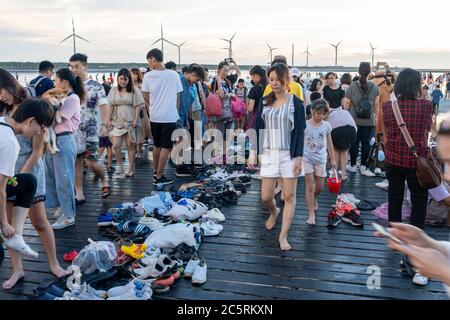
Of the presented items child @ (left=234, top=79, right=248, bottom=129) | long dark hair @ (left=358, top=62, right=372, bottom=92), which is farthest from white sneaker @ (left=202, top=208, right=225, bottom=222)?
child @ (left=234, top=79, right=248, bottom=129)

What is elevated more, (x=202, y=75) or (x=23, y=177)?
(x=202, y=75)

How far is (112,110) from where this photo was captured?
23.0ft

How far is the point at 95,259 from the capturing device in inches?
148

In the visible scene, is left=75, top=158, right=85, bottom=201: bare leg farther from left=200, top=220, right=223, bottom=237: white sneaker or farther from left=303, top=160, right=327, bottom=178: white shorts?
left=303, top=160, right=327, bottom=178: white shorts

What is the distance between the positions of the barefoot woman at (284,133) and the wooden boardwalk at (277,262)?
1.22 ft

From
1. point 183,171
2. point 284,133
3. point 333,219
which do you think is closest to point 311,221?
point 333,219

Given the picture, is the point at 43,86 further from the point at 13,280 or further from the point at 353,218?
the point at 353,218

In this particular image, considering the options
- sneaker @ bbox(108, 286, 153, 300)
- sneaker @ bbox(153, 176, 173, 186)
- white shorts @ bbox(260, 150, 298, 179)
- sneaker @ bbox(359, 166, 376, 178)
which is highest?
white shorts @ bbox(260, 150, 298, 179)

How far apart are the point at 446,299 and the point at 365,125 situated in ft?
14.3

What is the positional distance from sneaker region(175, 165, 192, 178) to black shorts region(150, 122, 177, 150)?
100 cm

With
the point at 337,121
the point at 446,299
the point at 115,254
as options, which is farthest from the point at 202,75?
the point at 446,299

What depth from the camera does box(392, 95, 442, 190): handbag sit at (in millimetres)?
3674

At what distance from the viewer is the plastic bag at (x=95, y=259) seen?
375cm
